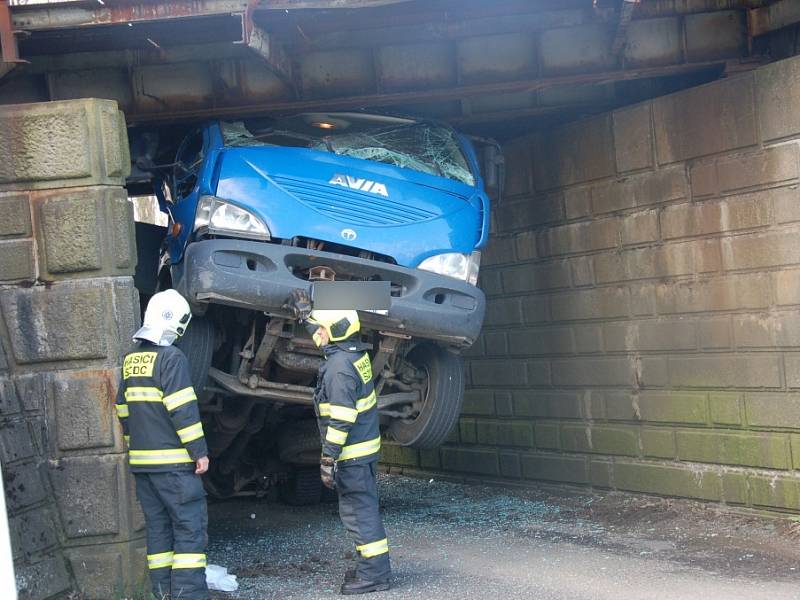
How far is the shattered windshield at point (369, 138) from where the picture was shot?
746 cm

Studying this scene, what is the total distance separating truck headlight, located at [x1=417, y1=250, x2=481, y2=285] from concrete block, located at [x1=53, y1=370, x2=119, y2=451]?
6.90 ft

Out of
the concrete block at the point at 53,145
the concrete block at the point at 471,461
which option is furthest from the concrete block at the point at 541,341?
the concrete block at the point at 53,145

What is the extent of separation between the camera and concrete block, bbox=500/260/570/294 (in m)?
9.31

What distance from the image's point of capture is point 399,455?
11.6m

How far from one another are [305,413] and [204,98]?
8.52ft

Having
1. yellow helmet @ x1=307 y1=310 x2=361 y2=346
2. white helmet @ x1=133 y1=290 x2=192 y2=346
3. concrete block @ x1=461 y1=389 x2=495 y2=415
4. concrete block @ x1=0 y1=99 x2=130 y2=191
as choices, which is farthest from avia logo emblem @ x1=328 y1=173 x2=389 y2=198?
concrete block @ x1=461 y1=389 x2=495 y2=415

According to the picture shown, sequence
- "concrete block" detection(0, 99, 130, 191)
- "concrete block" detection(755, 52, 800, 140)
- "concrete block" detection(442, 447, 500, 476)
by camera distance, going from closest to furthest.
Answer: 1. "concrete block" detection(0, 99, 130, 191)
2. "concrete block" detection(755, 52, 800, 140)
3. "concrete block" detection(442, 447, 500, 476)

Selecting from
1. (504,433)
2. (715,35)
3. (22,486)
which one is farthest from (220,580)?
(715,35)

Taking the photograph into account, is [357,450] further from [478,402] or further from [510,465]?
[478,402]

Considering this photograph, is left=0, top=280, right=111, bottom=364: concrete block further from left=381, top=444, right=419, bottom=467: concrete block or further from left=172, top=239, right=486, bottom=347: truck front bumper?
left=381, top=444, right=419, bottom=467: concrete block

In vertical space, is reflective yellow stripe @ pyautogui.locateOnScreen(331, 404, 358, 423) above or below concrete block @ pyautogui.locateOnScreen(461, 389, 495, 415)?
above

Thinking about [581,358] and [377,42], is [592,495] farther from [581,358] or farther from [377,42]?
[377,42]

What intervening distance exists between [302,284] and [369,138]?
1.72 metres

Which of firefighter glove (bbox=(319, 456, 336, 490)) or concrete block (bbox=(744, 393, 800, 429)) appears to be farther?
concrete block (bbox=(744, 393, 800, 429))
